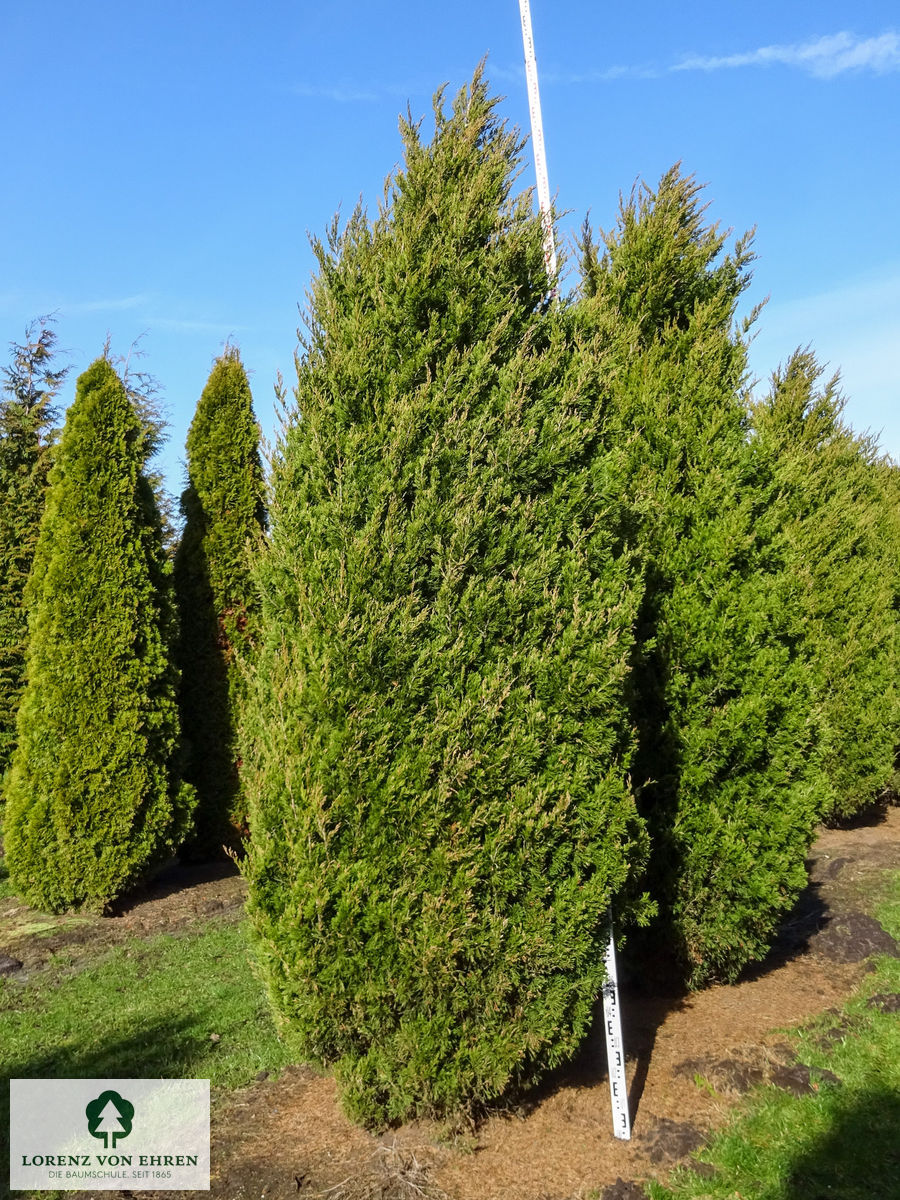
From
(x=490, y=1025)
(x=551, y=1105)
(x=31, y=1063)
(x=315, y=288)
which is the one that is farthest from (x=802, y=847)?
(x=31, y=1063)

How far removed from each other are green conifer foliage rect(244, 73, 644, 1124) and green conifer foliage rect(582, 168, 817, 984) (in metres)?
1.29

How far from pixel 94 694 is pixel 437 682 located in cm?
519

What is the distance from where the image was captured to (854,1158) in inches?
143

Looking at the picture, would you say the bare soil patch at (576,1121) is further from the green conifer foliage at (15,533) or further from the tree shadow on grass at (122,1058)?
the green conifer foliage at (15,533)

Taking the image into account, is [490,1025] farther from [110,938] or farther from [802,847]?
[110,938]

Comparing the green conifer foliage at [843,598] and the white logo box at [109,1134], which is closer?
the white logo box at [109,1134]

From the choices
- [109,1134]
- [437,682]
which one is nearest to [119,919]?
[109,1134]

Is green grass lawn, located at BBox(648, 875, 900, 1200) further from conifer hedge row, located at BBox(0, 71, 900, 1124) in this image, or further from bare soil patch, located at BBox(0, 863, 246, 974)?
bare soil patch, located at BBox(0, 863, 246, 974)

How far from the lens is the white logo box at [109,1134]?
348 cm

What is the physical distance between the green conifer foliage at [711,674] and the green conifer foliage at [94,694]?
4829 millimetres

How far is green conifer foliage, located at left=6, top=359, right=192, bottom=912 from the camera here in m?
7.38

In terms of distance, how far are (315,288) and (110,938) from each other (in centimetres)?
579

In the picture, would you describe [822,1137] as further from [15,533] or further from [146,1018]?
[15,533]

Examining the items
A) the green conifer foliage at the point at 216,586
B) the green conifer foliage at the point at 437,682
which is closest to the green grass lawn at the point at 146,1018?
the green conifer foliage at the point at 437,682
